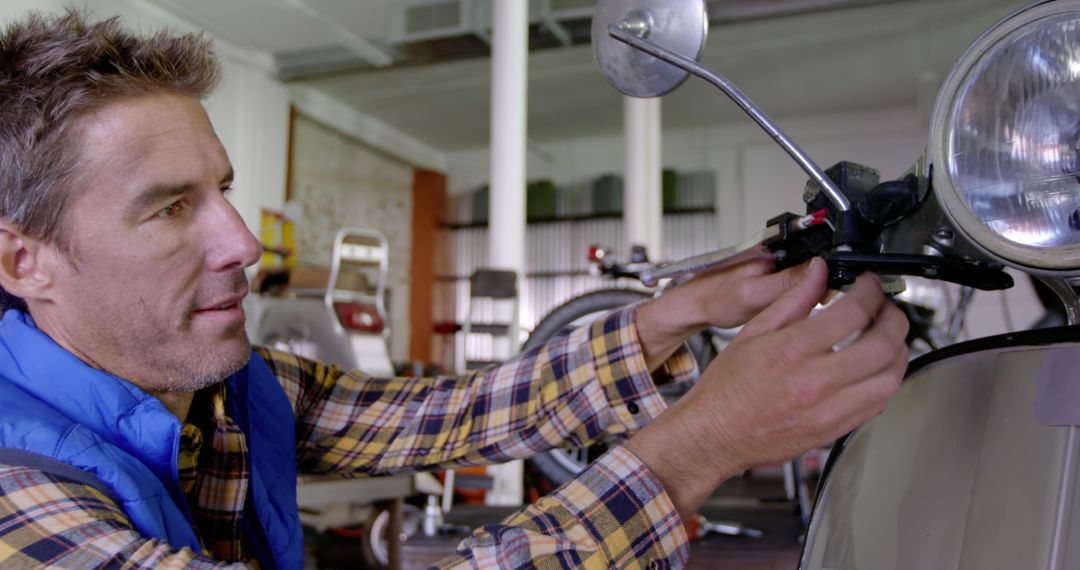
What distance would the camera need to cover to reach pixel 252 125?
682cm

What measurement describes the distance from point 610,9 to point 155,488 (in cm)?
55

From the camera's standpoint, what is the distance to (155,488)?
2.22ft

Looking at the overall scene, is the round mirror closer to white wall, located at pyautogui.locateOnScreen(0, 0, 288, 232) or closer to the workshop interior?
the workshop interior

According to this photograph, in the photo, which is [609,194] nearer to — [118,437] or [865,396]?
[118,437]

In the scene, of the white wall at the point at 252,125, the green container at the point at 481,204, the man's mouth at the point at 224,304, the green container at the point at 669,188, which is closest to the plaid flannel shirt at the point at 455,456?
the man's mouth at the point at 224,304

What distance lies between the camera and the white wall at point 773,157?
807cm

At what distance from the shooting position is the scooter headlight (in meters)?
0.53

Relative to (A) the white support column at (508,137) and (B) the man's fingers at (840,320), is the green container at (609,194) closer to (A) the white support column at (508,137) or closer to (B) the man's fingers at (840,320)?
(A) the white support column at (508,137)

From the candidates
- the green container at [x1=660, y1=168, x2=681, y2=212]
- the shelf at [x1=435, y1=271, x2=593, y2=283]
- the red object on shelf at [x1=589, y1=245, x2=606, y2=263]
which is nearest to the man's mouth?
the red object on shelf at [x1=589, y1=245, x2=606, y2=263]

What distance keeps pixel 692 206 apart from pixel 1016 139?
28.9 feet

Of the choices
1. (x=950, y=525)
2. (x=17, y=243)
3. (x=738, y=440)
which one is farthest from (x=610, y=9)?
(x=17, y=243)

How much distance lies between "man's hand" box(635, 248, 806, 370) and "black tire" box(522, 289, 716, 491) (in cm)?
145

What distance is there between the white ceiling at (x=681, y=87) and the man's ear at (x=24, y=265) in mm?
5611

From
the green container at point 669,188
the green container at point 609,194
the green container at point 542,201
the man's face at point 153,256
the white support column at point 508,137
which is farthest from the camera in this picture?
the green container at point 542,201
